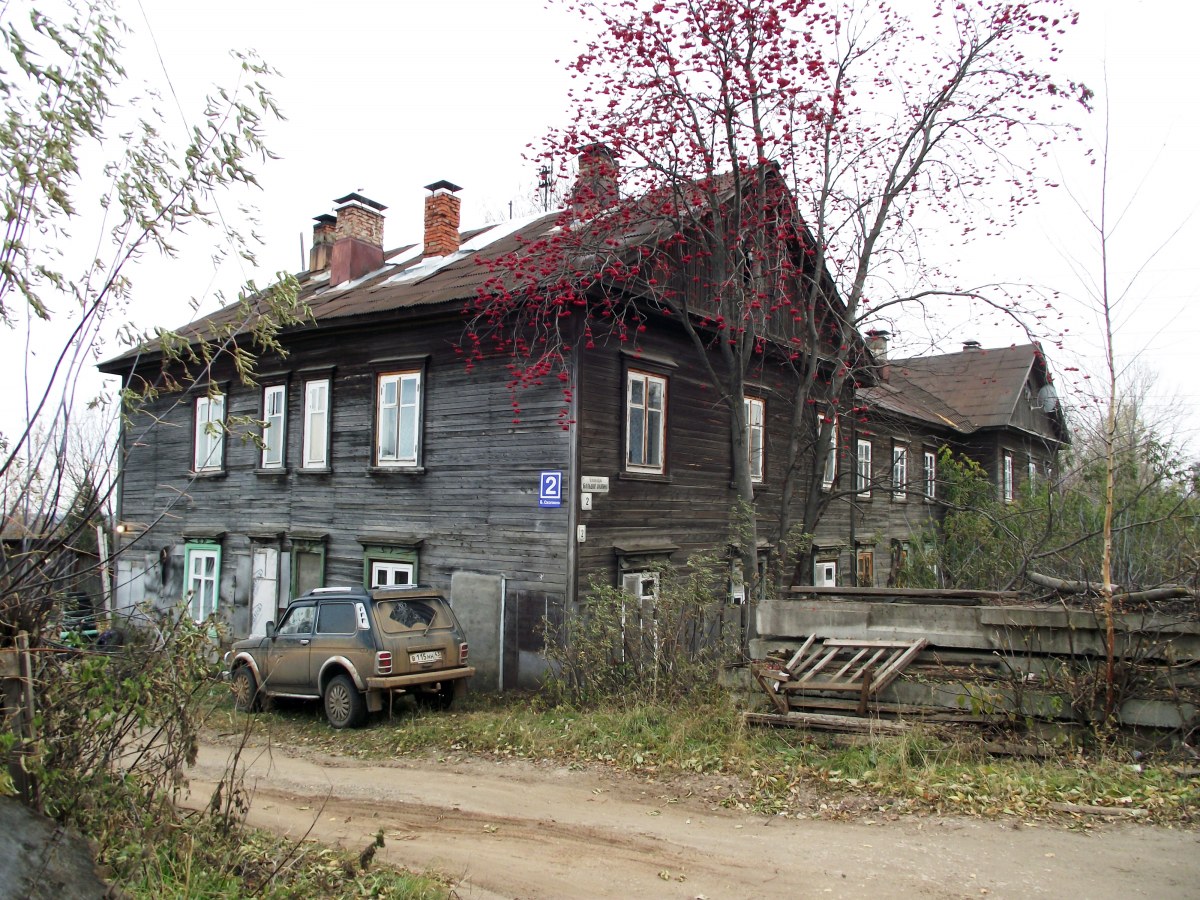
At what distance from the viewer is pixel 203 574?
18531 mm

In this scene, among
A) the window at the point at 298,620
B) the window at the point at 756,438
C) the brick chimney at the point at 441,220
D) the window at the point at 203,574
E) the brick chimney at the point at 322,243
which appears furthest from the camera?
the brick chimney at the point at 322,243

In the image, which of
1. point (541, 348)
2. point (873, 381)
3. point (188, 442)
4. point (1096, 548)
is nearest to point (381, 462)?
point (541, 348)

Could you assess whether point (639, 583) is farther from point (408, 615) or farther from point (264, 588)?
point (264, 588)

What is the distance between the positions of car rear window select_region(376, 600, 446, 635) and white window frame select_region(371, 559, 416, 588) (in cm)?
255

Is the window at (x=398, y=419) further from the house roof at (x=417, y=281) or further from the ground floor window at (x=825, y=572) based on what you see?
the ground floor window at (x=825, y=572)

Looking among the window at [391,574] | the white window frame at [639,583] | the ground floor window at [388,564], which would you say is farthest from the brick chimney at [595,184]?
the window at [391,574]

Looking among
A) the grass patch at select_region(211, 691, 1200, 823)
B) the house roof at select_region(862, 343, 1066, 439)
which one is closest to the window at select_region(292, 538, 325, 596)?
the grass patch at select_region(211, 691, 1200, 823)

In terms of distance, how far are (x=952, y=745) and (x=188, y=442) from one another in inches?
664

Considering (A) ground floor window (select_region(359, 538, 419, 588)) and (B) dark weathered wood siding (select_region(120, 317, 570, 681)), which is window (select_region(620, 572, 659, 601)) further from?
(A) ground floor window (select_region(359, 538, 419, 588))

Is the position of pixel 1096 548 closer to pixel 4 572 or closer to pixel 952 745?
pixel 952 745

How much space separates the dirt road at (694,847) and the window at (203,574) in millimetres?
10561

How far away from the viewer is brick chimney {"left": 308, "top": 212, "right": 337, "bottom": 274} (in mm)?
23141

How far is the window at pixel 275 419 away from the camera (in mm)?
17219

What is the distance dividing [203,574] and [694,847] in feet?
49.3
